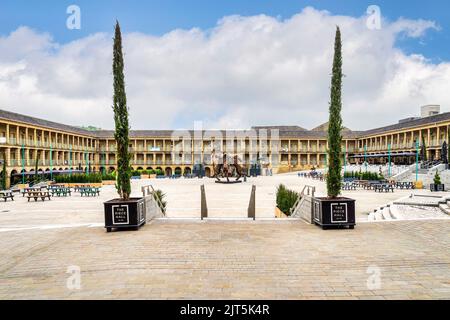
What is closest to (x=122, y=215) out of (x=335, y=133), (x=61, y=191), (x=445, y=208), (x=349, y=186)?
(x=335, y=133)

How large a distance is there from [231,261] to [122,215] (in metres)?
4.05

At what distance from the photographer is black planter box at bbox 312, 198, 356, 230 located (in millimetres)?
8484

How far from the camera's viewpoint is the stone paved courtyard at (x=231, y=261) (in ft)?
14.7

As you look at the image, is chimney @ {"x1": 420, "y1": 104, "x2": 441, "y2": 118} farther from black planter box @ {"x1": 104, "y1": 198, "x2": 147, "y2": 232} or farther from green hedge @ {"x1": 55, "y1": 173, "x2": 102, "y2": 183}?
black planter box @ {"x1": 104, "y1": 198, "x2": 147, "y2": 232}

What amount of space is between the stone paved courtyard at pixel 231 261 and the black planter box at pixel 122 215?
13.6 inches

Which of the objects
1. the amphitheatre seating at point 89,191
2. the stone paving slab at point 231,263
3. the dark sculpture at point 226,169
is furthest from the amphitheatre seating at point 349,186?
the amphitheatre seating at point 89,191

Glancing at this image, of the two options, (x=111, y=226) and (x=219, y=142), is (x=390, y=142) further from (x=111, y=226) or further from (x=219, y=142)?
(x=111, y=226)

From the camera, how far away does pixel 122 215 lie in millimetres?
8477

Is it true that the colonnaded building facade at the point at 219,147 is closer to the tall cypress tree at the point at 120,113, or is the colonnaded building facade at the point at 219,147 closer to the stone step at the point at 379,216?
the stone step at the point at 379,216
